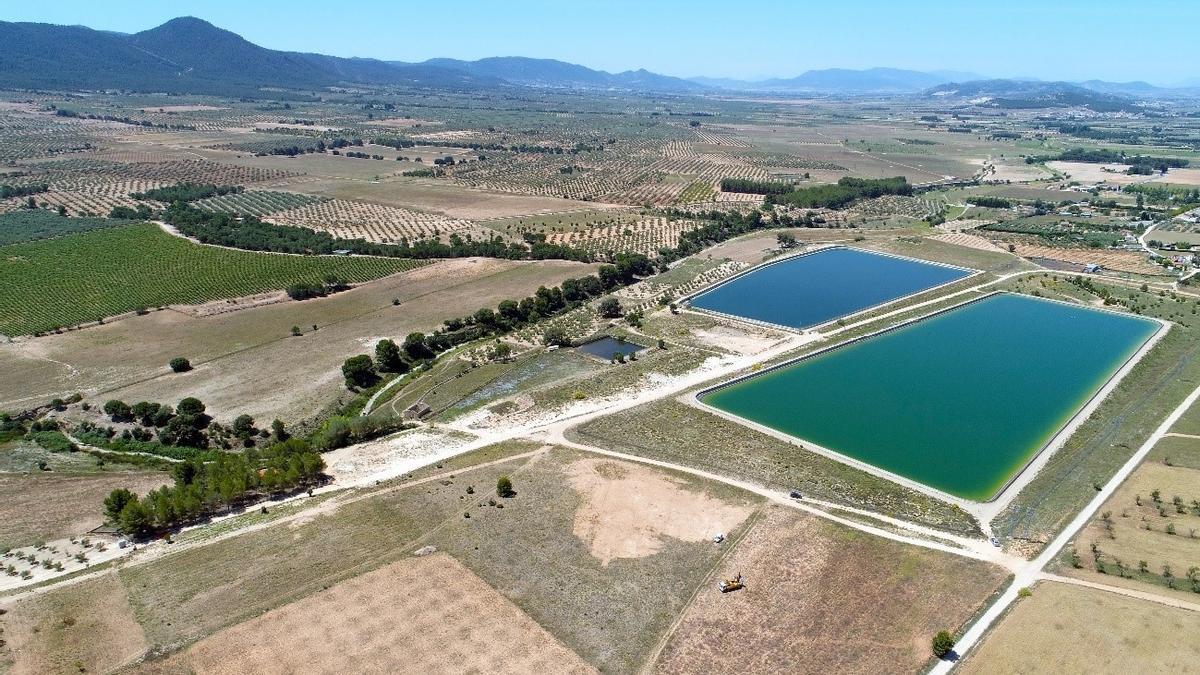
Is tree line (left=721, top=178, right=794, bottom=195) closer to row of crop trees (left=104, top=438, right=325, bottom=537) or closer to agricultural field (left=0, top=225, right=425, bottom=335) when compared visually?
agricultural field (left=0, top=225, right=425, bottom=335)

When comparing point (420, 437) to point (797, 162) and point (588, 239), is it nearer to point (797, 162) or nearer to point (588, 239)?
point (588, 239)

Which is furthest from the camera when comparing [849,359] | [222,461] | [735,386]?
[849,359]

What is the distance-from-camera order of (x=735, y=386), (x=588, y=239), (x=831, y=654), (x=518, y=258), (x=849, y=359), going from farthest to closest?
(x=588, y=239)
(x=518, y=258)
(x=849, y=359)
(x=735, y=386)
(x=831, y=654)

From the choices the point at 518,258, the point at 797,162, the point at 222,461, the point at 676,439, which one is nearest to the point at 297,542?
the point at 222,461

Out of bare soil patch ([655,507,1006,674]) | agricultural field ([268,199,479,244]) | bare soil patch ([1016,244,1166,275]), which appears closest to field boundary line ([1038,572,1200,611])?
bare soil patch ([655,507,1006,674])

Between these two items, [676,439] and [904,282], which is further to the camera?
[904,282]

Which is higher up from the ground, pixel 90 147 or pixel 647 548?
pixel 90 147

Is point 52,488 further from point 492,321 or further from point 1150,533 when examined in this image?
point 1150,533
